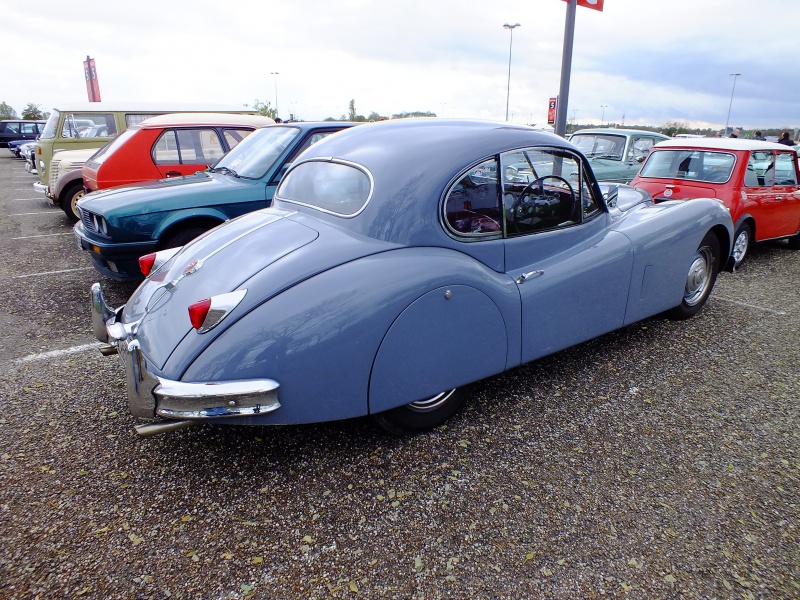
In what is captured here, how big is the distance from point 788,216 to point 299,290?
7.30 metres

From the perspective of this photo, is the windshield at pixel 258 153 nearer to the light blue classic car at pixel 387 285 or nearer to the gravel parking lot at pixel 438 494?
the light blue classic car at pixel 387 285

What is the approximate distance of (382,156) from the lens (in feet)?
9.25

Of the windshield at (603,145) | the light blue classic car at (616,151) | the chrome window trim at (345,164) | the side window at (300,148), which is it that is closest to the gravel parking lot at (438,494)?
the chrome window trim at (345,164)

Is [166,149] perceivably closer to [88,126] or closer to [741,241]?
[88,126]

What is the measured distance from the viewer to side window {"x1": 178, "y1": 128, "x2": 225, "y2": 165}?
664 cm

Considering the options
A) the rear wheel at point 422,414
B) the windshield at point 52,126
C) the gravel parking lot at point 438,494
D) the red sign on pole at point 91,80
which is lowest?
the gravel parking lot at point 438,494

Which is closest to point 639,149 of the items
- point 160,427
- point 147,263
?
point 147,263

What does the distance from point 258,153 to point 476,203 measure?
338 centimetres

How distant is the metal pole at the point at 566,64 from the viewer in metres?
6.17

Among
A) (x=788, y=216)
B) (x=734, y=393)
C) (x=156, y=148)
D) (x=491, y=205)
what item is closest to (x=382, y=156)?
(x=491, y=205)

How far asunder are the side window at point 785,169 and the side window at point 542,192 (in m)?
4.75

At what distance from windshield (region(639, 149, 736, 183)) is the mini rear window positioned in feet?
16.8

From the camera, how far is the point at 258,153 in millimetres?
5418

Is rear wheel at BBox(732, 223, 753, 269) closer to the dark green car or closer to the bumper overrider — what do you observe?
the dark green car
